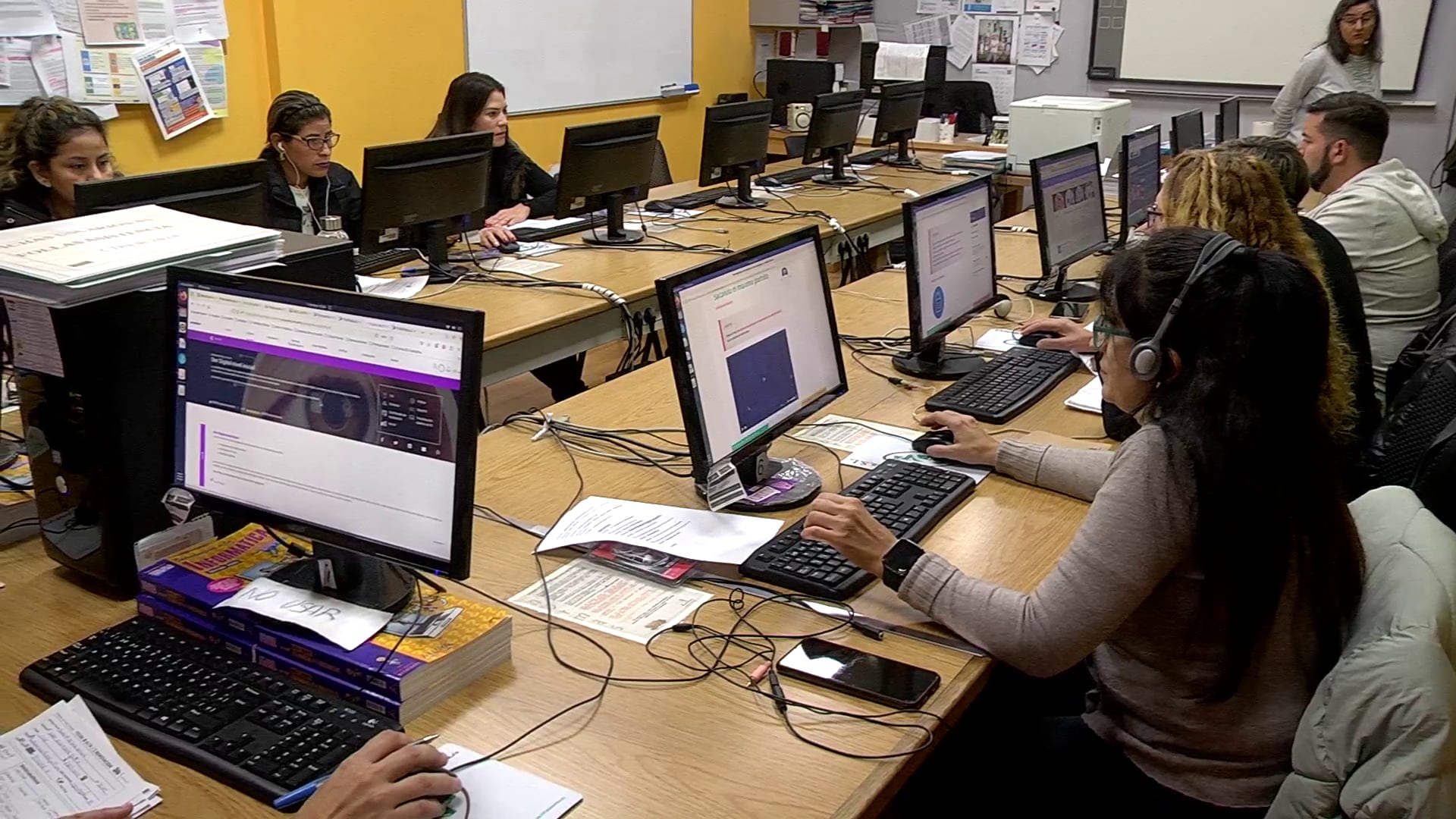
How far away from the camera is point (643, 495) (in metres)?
1.85

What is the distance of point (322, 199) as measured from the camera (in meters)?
3.85

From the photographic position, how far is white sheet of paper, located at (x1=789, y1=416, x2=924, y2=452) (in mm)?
2105

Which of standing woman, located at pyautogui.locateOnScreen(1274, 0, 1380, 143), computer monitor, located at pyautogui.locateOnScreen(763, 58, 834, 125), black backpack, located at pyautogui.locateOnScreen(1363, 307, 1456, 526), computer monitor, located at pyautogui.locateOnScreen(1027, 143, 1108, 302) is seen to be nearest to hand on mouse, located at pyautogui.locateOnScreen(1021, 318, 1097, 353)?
computer monitor, located at pyautogui.locateOnScreen(1027, 143, 1108, 302)

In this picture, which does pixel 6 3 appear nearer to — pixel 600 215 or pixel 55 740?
Answer: pixel 600 215

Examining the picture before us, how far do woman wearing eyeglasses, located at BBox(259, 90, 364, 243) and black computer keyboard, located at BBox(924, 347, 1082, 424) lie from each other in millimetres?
1996

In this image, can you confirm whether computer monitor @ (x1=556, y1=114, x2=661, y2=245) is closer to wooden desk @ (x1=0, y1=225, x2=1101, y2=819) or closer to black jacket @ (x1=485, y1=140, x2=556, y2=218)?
black jacket @ (x1=485, y1=140, x2=556, y2=218)

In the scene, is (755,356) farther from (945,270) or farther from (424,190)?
(424,190)

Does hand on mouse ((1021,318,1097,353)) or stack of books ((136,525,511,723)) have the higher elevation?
hand on mouse ((1021,318,1097,353))

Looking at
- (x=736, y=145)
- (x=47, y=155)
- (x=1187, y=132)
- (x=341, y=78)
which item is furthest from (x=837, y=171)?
(x=47, y=155)

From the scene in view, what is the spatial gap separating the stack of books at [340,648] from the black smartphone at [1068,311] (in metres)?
2.10

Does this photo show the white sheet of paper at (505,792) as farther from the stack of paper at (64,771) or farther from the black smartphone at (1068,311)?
the black smartphone at (1068,311)

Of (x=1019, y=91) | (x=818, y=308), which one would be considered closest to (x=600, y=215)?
(x=818, y=308)

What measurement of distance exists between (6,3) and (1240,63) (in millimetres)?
6084

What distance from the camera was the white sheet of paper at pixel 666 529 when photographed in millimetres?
1634
